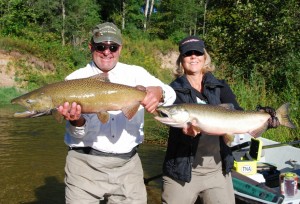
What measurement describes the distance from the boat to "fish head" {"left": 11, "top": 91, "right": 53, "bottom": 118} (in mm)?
2956

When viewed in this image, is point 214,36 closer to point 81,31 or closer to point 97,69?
point 97,69

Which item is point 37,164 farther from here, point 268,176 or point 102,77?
point 102,77

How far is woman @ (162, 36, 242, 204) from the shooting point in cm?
396

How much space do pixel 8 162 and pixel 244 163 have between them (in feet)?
19.6

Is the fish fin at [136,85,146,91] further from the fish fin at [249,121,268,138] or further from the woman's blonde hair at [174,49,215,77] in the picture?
the fish fin at [249,121,268,138]

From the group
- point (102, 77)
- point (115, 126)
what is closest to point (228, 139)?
point (115, 126)

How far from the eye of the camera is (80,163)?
12.1 feet

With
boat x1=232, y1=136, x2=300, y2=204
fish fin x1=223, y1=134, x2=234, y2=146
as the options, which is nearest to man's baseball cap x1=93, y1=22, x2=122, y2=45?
fish fin x1=223, y1=134, x2=234, y2=146

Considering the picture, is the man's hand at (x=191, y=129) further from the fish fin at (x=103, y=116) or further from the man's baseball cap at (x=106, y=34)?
the man's baseball cap at (x=106, y=34)

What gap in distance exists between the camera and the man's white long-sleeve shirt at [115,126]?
143 inches

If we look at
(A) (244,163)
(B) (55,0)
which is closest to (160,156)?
(A) (244,163)

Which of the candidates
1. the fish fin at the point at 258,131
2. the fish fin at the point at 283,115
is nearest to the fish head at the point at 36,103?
the fish fin at the point at 258,131

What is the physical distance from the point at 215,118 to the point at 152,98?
664 millimetres

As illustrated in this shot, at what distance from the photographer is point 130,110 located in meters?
3.62
